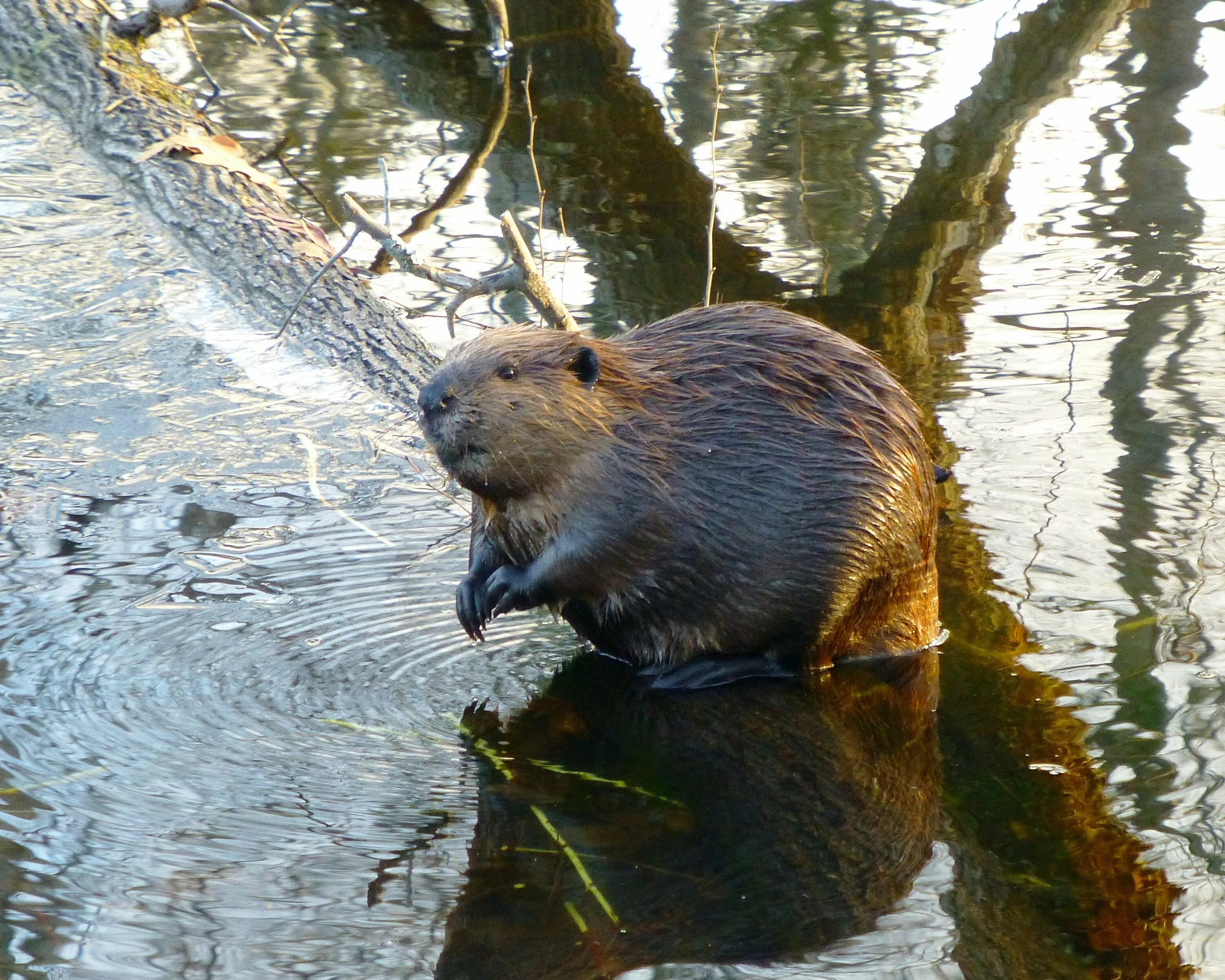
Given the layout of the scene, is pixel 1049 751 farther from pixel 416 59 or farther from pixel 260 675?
pixel 416 59

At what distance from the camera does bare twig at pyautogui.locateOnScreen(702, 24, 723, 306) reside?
Answer: 511 centimetres

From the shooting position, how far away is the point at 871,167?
7.41 meters

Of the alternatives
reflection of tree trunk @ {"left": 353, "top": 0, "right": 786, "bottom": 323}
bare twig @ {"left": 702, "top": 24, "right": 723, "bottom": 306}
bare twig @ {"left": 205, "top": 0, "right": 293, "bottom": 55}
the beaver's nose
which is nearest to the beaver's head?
the beaver's nose

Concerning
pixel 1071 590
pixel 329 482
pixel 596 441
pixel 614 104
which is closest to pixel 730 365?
pixel 596 441

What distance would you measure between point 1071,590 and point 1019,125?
392 cm

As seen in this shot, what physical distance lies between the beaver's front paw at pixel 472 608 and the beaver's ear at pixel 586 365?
594 mm

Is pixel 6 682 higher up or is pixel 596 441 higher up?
pixel 596 441

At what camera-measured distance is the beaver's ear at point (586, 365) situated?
3.44 meters

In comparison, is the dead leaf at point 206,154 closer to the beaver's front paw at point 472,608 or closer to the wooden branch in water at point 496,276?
the wooden branch in water at point 496,276

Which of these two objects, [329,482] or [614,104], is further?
[614,104]

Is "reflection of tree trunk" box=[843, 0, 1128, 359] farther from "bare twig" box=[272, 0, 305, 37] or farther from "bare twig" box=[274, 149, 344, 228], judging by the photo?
"bare twig" box=[272, 0, 305, 37]

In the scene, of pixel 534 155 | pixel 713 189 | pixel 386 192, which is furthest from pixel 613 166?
pixel 386 192

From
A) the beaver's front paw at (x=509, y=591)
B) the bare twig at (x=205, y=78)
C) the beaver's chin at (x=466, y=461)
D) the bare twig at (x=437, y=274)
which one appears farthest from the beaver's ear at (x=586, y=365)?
the bare twig at (x=205, y=78)

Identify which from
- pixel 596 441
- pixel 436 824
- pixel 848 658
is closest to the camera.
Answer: pixel 436 824
